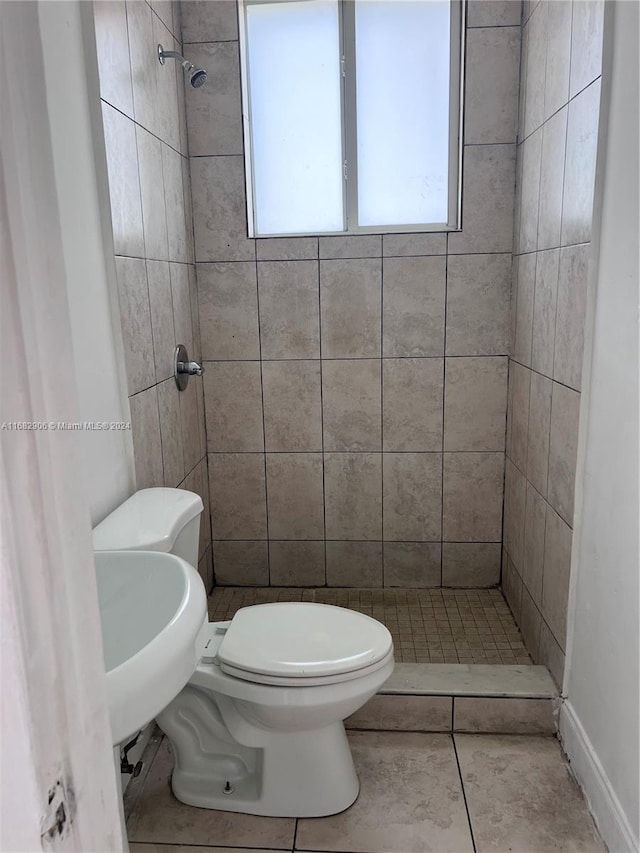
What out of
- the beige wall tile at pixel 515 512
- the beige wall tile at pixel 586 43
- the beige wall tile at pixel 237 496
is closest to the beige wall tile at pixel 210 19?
the beige wall tile at pixel 586 43

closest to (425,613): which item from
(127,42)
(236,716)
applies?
(236,716)

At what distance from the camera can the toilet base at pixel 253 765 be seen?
161 cm

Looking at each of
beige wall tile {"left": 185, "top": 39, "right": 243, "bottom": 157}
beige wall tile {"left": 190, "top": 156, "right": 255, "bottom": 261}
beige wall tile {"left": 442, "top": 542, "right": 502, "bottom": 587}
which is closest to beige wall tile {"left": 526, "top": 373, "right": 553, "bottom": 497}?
beige wall tile {"left": 442, "top": 542, "right": 502, "bottom": 587}

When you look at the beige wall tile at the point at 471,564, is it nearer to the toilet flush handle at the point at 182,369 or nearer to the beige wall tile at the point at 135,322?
the toilet flush handle at the point at 182,369

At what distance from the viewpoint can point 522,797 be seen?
164cm

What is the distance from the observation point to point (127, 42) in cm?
177

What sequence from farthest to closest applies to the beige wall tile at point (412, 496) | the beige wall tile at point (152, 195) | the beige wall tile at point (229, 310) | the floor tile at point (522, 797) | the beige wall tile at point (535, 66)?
the beige wall tile at point (412, 496) < the beige wall tile at point (229, 310) < the beige wall tile at point (535, 66) < the beige wall tile at point (152, 195) < the floor tile at point (522, 797)

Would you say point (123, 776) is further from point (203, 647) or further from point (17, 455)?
point (17, 455)

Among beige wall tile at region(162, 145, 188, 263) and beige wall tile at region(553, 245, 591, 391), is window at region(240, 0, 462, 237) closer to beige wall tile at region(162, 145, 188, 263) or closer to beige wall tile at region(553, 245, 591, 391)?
beige wall tile at region(162, 145, 188, 263)

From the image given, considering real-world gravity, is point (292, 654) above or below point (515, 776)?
above

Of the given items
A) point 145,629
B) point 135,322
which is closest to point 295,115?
point 135,322

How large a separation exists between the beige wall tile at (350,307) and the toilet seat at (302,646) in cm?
111

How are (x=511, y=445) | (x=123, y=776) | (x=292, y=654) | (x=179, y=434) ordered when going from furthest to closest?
1. (x=511, y=445)
2. (x=179, y=434)
3. (x=123, y=776)
4. (x=292, y=654)

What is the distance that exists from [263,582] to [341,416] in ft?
2.58
